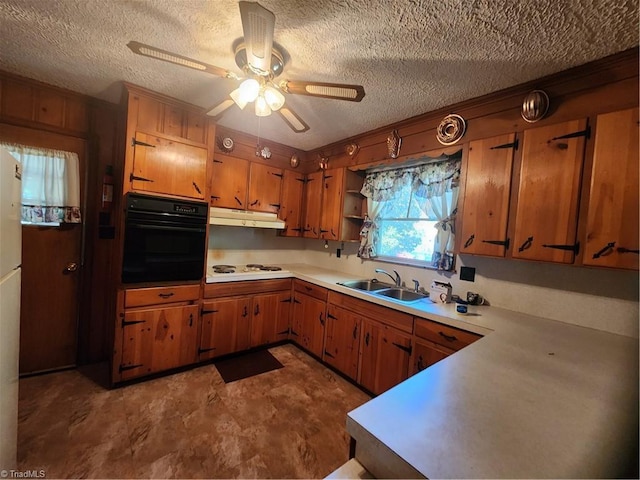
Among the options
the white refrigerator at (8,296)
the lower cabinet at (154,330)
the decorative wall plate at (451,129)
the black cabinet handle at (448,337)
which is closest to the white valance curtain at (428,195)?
the decorative wall plate at (451,129)

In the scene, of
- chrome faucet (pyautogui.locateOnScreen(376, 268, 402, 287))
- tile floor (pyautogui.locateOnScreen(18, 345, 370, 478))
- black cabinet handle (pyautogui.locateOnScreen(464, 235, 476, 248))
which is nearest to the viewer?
tile floor (pyautogui.locateOnScreen(18, 345, 370, 478))

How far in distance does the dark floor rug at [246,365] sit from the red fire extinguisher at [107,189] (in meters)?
1.84

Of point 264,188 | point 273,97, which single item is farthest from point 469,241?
point 264,188

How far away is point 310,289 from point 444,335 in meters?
1.51

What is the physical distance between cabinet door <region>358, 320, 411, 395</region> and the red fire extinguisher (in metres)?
2.58

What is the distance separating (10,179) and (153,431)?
66.9 inches

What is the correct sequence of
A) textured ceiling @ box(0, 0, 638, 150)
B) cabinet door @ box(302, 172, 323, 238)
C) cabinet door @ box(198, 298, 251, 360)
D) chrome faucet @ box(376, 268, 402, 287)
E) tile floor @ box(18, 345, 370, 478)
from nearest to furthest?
textured ceiling @ box(0, 0, 638, 150) < tile floor @ box(18, 345, 370, 478) < cabinet door @ box(198, 298, 251, 360) < chrome faucet @ box(376, 268, 402, 287) < cabinet door @ box(302, 172, 323, 238)

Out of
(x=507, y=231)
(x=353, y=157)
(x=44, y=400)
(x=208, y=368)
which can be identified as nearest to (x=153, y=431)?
(x=208, y=368)

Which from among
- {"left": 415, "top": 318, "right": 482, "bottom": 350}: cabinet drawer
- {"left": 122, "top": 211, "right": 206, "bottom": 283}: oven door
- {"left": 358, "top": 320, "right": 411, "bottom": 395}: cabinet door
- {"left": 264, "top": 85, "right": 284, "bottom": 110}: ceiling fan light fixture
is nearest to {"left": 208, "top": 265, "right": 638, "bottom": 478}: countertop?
{"left": 415, "top": 318, "right": 482, "bottom": 350}: cabinet drawer

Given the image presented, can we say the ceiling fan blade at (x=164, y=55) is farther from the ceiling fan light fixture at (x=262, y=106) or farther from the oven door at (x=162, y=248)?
the oven door at (x=162, y=248)

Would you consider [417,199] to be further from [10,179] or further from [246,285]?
[10,179]

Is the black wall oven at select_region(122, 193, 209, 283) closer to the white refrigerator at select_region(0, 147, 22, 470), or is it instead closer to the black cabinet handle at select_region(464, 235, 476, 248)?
the white refrigerator at select_region(0, 147, 22, 470)

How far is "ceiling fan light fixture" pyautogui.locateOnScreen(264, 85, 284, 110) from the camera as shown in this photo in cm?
160

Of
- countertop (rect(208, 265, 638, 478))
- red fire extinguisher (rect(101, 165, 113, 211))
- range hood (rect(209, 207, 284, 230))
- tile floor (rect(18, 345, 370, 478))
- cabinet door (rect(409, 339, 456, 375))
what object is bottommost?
tile floor (rect(18, 345, 370, 478))
